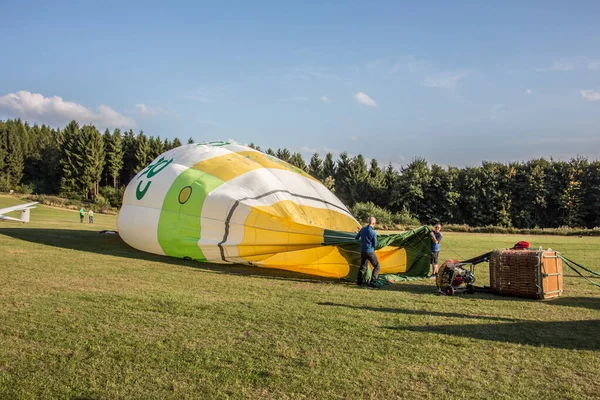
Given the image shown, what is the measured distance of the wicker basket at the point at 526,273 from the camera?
322 inches

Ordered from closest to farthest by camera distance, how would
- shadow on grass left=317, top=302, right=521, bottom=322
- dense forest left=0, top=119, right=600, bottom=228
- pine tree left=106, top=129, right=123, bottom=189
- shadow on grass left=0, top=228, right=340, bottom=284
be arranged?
shadow on grass left=317, top=302, right=521, bottom=322
shadow on grass left=0, top=228, right=340, bottom=284
dense forest left=0, top=119, right=600, bottom=228
pine tree left=106, top=129, right=123, bottom=189

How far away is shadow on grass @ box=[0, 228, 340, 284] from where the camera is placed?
10102 mm

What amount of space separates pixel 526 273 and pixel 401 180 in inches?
1904

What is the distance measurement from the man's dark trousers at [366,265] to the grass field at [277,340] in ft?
2.04

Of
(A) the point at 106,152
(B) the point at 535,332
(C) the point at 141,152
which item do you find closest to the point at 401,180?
(C) the point at 141,152

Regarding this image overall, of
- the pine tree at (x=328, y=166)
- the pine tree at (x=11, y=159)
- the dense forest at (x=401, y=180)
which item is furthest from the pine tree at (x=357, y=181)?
the pine tree at (x=11, y=159)

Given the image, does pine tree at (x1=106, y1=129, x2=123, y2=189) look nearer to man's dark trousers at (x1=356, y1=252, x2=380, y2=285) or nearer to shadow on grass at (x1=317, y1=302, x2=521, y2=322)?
man's dark trousers at (x1=356, y1=252, x2=380, y2=285)

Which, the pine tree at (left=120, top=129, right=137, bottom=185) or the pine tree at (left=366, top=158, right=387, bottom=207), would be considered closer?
the pine tree at (left=366, top=158, right=387, bottom=207)

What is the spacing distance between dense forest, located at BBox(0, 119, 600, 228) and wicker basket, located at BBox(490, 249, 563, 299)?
42.1 meters

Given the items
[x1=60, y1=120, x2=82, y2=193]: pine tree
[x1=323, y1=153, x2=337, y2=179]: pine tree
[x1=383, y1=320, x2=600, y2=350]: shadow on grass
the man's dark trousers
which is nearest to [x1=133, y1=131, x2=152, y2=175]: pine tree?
[x1=60, y1=120, x2=82, y2=193]: pine tree

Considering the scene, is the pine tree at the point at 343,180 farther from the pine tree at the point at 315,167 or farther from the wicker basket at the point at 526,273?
the wicker basket at the point at 526,273

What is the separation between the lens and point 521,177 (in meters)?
52.0

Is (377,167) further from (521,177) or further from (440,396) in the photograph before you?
(440,396)

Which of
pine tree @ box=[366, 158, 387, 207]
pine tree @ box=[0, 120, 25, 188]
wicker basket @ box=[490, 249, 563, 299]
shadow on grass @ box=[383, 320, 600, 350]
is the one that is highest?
pine tree @ box=[0, 120, 25, 188]
